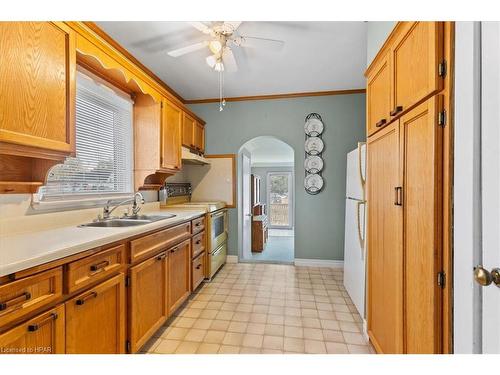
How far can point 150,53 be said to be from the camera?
8.33 ft

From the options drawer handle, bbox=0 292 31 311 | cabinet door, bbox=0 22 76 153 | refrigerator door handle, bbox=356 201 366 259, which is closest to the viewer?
drawer handle, bbox=0 292 31 311

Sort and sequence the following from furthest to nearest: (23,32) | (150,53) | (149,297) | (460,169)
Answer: (150,53) → (149,297) → (23,32) → (460,169)

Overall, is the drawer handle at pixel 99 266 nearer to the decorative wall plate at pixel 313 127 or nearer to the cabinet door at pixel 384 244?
the cabinet door at pixel 384 244

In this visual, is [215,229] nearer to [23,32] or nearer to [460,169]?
[23,32]

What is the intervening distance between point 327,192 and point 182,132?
7.30 feet

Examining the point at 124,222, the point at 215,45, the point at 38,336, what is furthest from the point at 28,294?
the point at 215,45

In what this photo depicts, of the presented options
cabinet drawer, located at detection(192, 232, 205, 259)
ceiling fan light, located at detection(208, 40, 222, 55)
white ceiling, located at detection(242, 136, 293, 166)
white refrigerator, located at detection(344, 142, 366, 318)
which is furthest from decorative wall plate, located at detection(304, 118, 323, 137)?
cabinet drawer, located at detection(192, 232, 205, 259)

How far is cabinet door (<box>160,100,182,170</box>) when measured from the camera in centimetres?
261

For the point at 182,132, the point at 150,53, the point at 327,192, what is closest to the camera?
the point at 150,53

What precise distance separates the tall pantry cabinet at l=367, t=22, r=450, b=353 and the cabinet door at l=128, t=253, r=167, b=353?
1570 mm

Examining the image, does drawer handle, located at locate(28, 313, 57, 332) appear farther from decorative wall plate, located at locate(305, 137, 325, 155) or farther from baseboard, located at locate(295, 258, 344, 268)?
decorative wall plate, located at locate(305, 137, 325, 155)

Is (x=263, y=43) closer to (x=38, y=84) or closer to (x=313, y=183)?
(x=38, y=84)

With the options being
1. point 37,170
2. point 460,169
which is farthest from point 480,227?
point 37,170

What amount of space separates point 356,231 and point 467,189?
1622 millimetres
